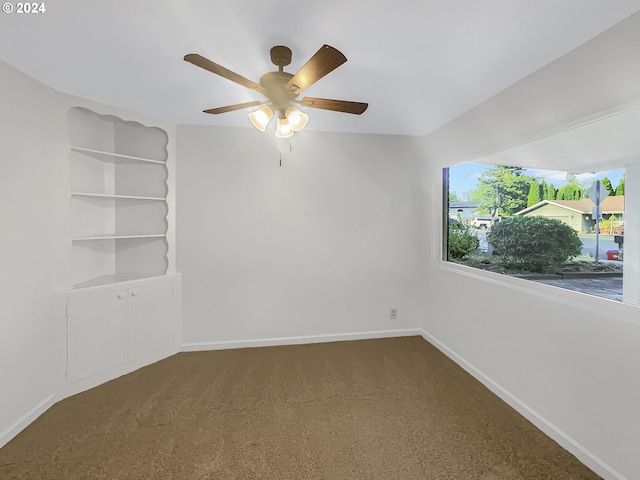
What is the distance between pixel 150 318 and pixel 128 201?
4.12 feet

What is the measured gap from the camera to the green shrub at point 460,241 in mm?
3008

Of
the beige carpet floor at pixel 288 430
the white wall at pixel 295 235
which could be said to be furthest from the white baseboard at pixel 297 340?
the beige carpet floor at pixel 288 430

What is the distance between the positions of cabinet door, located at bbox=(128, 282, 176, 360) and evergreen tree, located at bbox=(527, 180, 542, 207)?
339cm

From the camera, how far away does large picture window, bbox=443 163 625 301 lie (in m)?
1.77

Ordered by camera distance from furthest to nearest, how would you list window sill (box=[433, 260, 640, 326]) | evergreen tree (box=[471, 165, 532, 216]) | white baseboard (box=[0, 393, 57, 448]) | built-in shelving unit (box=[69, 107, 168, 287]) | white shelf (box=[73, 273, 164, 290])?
built-in shelving unit (box=[69, 107, 168, 287])
white shelf (box=[73, 273, 164, 290])
evergreen tree (box=[471, 165, 532, 216])
white baseboard (box=[0, 393, 57, 448])
window sill (box=[433, 260, 640, 326])

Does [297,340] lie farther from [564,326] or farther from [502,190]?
[502,190]

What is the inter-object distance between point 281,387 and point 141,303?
5.19 ft

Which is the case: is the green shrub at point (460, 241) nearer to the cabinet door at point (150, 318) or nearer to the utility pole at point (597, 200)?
the utility pole at point (597, 200)

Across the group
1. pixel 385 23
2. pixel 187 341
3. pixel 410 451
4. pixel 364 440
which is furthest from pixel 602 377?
pixel 187 341

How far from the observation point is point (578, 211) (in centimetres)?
197

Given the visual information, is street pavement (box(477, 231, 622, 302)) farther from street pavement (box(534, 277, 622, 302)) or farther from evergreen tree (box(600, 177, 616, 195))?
evergreen tree (box(600, 177, 616, 195))

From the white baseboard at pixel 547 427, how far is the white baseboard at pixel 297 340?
0.79 m

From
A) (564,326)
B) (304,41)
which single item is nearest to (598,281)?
(564,326)

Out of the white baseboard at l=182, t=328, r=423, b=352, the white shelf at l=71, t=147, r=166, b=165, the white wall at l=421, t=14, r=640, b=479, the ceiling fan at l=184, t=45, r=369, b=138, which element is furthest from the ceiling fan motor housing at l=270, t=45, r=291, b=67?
the white baseboard at l=182, t=328, r=423, b=352
